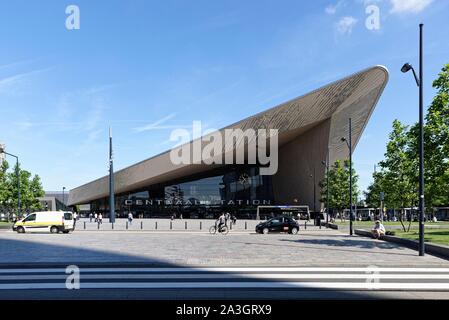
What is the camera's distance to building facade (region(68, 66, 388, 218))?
55656 millimetres

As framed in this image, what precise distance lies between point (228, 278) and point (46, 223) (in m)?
24.4

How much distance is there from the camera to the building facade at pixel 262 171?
5566 centimetres

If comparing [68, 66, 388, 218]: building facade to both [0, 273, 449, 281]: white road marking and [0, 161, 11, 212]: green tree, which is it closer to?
[0, 161, 11, 212]: green tree

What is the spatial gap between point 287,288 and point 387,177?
72.8ft

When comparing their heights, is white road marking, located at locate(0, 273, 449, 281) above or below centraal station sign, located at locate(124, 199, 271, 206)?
above

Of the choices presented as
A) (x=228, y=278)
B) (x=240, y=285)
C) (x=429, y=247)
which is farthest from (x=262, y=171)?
(x=240, y=285)

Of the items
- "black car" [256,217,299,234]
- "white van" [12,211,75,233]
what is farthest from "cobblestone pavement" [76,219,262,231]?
"black car" [256,217,299,234]

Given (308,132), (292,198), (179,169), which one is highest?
(308,132)

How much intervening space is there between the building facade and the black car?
26.9 meters

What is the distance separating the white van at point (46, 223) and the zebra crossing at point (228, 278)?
19.6m

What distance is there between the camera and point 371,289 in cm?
840
